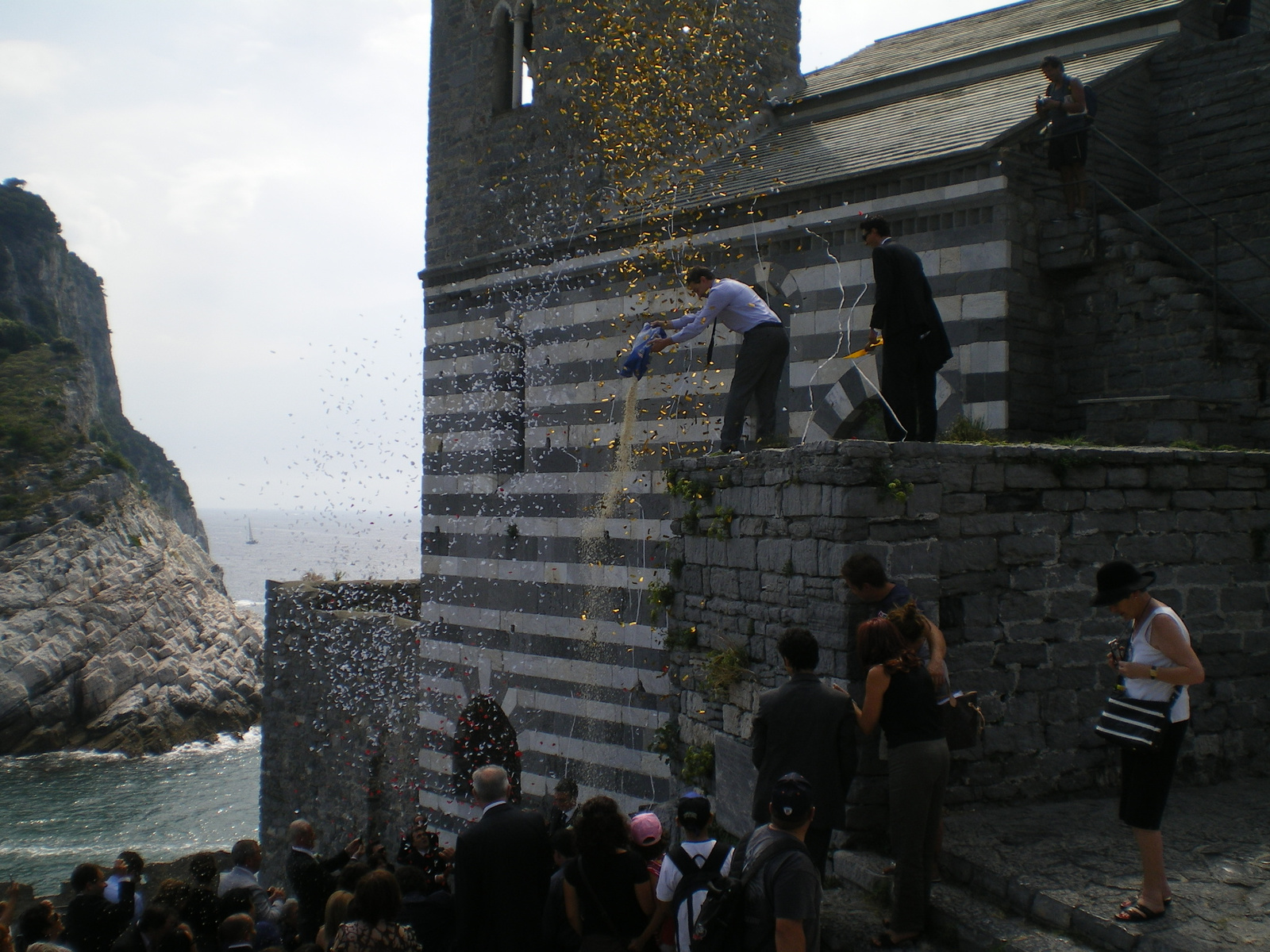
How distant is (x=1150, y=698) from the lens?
15.9ft

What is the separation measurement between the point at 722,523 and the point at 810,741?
2.30m

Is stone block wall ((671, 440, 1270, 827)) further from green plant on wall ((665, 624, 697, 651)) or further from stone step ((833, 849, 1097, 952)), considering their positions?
stone step ((833, 849, 1097, 952))

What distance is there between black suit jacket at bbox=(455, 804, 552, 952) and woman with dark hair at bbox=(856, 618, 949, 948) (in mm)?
1772

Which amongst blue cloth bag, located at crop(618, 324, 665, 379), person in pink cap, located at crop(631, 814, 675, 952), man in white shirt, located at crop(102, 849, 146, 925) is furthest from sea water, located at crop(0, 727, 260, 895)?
person in pink cap, located at crop(631, 814, 675, 952)

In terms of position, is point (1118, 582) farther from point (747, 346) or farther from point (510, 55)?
point (510, 55)

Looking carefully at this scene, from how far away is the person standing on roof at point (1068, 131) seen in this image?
945cm

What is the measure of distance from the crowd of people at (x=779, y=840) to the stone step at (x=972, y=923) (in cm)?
11

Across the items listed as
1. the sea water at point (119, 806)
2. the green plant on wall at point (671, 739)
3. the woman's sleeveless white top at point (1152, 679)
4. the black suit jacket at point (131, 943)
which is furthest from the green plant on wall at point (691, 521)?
the sea water at point (119, 806)

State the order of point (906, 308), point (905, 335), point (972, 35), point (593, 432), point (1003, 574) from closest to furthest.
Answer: point (1003, 574) < point (906, 308) < point (905, 335) < point (593, 432) < point (972, 35)

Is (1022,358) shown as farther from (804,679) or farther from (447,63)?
(447,63)

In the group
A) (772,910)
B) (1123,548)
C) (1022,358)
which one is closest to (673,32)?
(1022,358)

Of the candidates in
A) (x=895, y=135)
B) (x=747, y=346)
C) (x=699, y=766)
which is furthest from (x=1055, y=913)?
(x=895, y=135)

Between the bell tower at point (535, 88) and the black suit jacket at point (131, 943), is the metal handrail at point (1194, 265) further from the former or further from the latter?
the black suit jacket at point (131, 943)

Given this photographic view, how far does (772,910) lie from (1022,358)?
657 centimetres
